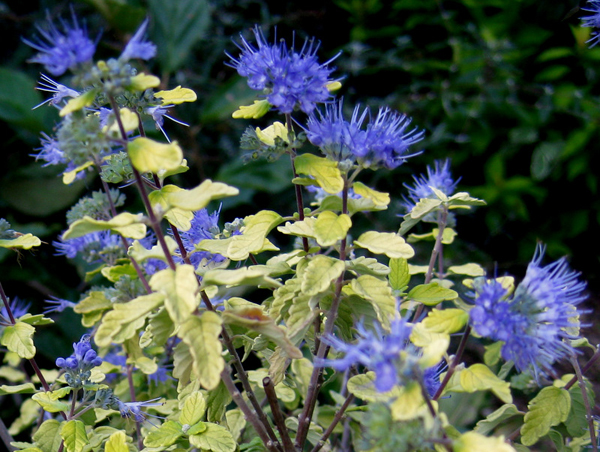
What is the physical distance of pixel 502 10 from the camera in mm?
2291

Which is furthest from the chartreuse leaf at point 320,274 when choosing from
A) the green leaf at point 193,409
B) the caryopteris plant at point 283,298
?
the green leaf at point 193,409

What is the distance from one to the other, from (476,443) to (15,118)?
2.16m

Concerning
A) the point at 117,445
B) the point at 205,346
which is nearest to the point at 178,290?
the point at 205,346

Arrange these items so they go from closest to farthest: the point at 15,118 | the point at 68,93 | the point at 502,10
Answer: the point at 68,93 < the point at 15,118 < the point at 502,10

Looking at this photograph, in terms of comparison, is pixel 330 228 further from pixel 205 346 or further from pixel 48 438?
pixel 48 438

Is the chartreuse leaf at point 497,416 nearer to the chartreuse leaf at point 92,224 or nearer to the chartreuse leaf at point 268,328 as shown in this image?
the chartreuse leaf at point 268,328

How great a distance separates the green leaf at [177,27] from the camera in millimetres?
2361

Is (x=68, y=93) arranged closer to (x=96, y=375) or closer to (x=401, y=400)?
(x=96, y=375)

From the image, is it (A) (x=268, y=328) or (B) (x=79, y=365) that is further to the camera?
(B) (x=79, y=365)

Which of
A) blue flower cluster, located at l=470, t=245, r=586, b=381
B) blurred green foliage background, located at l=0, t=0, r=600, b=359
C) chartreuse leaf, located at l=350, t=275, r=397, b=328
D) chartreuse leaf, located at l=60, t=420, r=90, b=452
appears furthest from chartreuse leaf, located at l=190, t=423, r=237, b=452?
blurred green foliage background, located at l=0, t=0, r=600, b=359

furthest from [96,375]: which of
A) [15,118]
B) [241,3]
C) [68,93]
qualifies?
[241,3]

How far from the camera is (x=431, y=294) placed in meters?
0.76

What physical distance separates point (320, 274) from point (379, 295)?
3.1 inches

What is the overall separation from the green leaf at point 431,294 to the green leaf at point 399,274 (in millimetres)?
45
